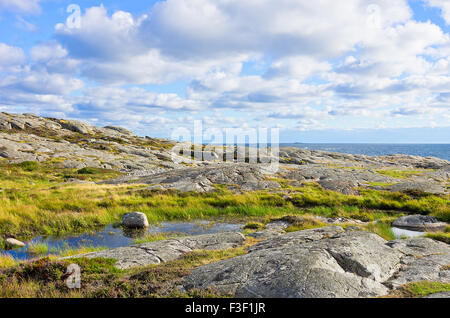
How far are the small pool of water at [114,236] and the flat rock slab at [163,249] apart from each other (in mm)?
4758

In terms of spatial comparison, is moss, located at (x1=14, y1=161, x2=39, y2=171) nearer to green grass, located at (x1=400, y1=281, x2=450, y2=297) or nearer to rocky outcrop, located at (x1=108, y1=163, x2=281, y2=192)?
rocky outcrop, located at (x1=108, y1=163, x2=281, y2=192)

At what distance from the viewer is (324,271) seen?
9.70 meters

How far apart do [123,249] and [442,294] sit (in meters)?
13.4

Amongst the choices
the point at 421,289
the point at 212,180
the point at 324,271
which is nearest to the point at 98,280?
the point at 324,271

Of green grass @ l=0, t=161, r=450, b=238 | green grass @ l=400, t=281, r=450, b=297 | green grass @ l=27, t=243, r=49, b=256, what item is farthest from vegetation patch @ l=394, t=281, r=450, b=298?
green grass @ l=0, t=161, r=450, b=238

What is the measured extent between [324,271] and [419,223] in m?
19.2

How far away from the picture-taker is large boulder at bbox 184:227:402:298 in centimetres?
901

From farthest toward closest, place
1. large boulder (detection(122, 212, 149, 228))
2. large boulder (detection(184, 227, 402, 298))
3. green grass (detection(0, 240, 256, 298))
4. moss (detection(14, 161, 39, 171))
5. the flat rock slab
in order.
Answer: moss (detection(14, 161, 39, 171)) < large boulder (detection(122, 212, 149, 228)) < the flat rock slab < green grass (detection(0, 240, 256, 298)) < large boulder (detection(184, 227, 402, 298))

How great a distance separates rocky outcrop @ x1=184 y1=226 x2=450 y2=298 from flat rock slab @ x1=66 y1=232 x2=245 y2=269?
3673mm

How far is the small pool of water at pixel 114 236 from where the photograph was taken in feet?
62.6

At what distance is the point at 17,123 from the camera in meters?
128

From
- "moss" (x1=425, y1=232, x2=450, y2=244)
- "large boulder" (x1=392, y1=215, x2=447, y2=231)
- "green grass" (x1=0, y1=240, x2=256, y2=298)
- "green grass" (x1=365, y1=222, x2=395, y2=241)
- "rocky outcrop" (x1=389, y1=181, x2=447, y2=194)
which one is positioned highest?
"green grass" (x1=0, y1=240, x2=256, y2=298)

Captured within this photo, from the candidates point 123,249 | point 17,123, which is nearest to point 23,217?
point 123,249

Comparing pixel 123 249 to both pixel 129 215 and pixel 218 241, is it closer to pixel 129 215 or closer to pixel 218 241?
pixel 218 241
